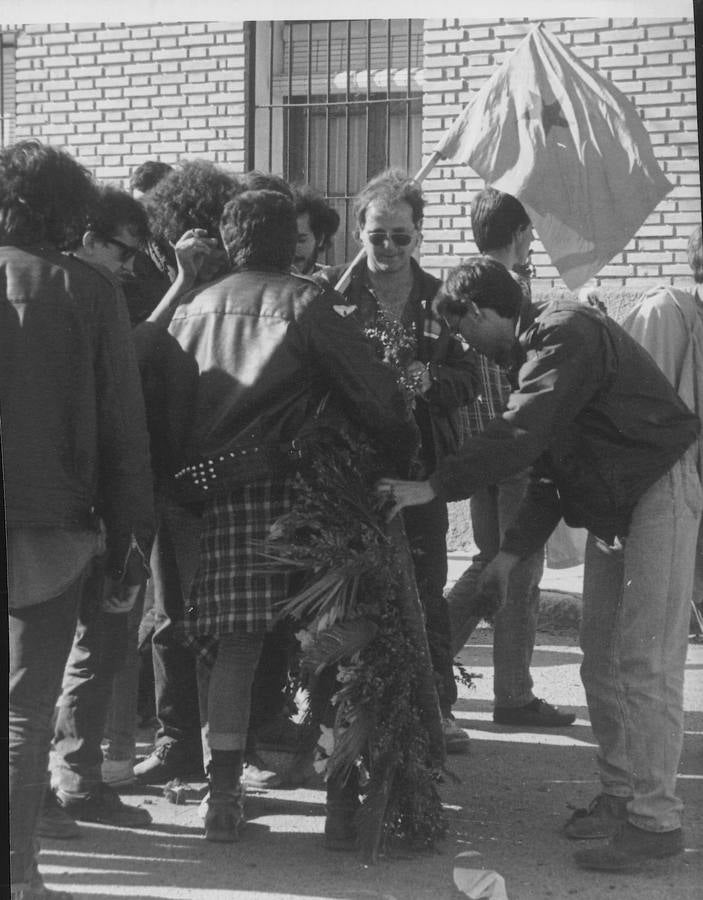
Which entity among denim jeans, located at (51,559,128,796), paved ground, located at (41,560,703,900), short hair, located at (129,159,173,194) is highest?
short hair, located at (129,159,173,194)

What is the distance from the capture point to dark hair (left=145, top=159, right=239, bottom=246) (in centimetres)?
406

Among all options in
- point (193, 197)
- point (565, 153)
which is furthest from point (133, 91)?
point (565, 153)

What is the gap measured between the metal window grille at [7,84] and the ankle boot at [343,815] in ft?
7.25

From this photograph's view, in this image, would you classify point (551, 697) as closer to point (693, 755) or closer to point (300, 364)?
point (693, 755)

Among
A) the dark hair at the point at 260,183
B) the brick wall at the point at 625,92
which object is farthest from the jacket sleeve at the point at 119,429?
the brick wall at the point at 625,92

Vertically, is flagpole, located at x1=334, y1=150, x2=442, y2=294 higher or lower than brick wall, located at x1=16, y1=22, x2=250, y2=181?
lower

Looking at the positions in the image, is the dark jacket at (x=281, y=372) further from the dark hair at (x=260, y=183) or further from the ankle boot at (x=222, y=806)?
the ankle boot at (x=222, y=806)

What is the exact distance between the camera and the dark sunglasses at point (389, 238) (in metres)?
4.31

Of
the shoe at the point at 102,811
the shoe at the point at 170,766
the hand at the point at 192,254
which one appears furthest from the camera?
the shoe at the point at 170,766

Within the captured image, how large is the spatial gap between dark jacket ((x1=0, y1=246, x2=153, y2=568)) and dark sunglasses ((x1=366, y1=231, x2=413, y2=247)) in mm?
1257

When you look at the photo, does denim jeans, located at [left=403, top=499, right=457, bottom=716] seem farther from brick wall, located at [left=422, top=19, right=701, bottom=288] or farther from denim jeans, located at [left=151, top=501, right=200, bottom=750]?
brick wall, located at [left=422, top=19, right=701, bottom=288]

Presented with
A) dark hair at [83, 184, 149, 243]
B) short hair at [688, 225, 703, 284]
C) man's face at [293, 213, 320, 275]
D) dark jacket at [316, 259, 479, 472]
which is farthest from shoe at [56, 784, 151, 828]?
short hair at [688, 225, 703, 284]

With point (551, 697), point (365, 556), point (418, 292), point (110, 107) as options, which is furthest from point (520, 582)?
point (110, 107)

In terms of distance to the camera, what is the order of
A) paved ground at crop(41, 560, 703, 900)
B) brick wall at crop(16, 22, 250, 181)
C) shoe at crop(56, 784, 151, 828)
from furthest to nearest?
1. brick wall at crop(16, 22, 250, 181)
2. shoe at crop(56, 784, 151, 828)
3. paved ground at crop(41, 560, 703, 900)
